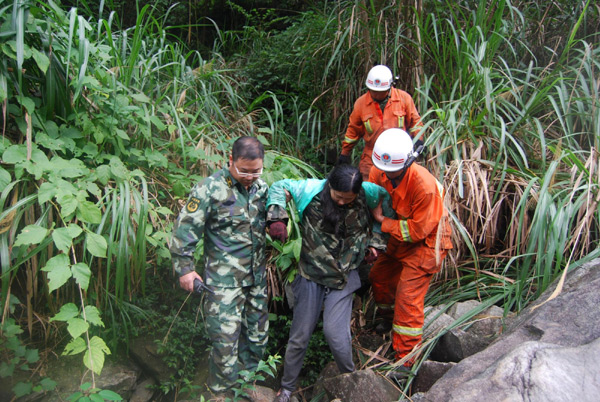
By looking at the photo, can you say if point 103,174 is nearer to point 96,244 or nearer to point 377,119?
point 96,244

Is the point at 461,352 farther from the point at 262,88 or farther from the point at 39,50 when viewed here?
the point at 262,88

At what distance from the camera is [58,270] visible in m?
2.32

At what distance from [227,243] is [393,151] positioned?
1.11m

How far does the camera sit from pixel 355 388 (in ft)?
8.55

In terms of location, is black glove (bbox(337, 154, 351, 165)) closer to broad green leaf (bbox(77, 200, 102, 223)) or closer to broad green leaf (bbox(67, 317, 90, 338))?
broad green leaf (bbox(77, 200, 102, 223))

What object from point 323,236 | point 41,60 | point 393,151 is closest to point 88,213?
point 41,60

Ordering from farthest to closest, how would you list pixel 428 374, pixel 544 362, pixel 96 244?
pixel 428 374, pixel 96 244, pixel 544 362

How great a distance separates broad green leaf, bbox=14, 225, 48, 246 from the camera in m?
2.34

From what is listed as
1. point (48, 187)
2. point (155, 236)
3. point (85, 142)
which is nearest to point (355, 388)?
point (155, 236)

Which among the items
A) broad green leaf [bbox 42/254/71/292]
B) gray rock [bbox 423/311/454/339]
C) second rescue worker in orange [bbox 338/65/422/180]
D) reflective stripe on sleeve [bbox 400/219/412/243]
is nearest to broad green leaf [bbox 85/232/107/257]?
broad green leaf [bbox 42/254/71/292]

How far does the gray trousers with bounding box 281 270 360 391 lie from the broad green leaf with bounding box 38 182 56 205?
145cm

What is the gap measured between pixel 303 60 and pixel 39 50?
299 centimetres

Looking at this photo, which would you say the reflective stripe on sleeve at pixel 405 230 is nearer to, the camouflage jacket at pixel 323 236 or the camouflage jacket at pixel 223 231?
the camouflage jacket at pixel 323 236

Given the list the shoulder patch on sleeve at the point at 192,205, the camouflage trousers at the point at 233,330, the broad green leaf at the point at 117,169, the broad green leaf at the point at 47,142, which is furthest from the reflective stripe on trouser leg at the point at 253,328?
the broad green leaf at the point at 47,142
